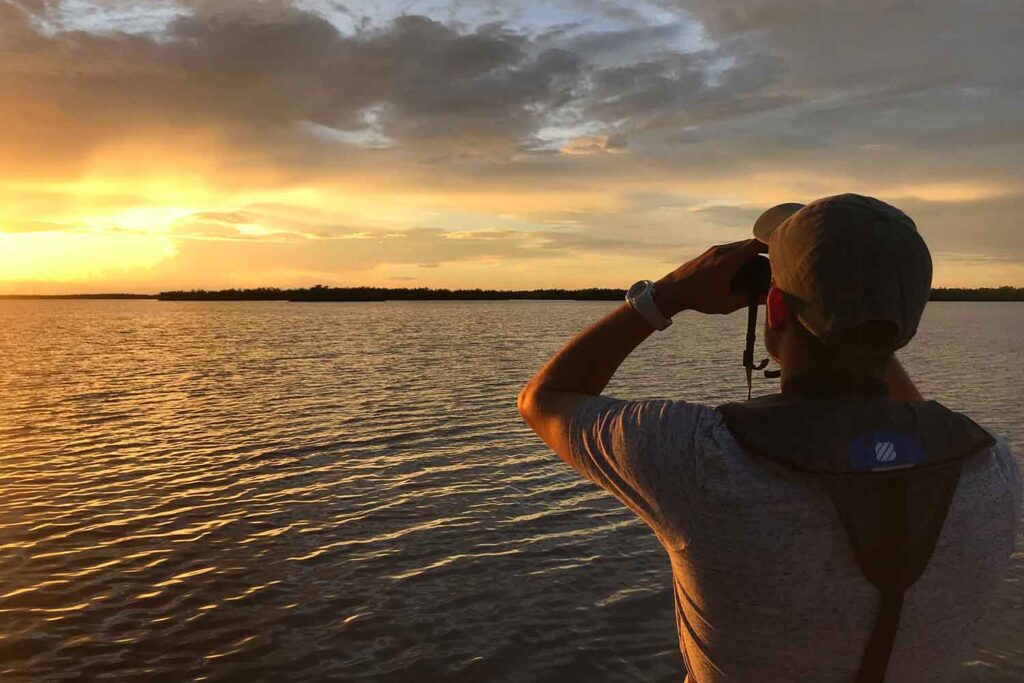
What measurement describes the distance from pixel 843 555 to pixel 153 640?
7.84 metres

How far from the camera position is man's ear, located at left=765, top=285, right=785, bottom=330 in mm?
1759

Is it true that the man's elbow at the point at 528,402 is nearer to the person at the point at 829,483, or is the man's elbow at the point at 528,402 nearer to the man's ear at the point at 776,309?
the person at the point at 829,483

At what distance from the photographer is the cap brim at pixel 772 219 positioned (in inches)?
75.5

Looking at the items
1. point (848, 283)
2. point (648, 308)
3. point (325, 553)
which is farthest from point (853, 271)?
point (325, 553)

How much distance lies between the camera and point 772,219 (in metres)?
1.96

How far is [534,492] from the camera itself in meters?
12.9

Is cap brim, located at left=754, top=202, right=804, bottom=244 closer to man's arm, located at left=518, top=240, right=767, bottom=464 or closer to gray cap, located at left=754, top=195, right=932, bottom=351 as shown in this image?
man's arm, located at left=518, top=240, right=767, bottom=464

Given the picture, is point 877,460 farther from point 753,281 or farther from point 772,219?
point 772,219

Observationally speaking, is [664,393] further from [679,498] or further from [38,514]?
[679,498]

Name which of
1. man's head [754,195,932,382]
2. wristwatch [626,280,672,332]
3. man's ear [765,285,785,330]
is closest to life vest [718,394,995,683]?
man's head [754,195,932,382]

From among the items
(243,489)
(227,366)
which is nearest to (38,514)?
(243,489)

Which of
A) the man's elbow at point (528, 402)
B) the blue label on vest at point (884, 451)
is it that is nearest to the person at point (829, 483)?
the blue label on vest at point (884, 451)

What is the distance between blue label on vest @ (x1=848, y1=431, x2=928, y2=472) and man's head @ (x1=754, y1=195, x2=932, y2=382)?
182mm

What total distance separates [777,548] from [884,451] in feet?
1.03
